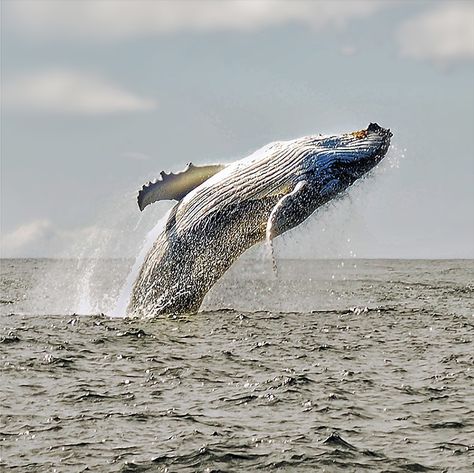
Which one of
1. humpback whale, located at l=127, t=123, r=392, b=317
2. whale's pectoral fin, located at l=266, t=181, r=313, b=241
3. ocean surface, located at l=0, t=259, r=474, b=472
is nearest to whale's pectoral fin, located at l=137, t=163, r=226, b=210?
humpback whale, located at l=127, t=123, r=392, b=317

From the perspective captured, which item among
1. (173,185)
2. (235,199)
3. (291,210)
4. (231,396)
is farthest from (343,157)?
(231,396)

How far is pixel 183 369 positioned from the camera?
13.5 m

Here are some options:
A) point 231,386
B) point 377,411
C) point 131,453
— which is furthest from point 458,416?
point 131,453

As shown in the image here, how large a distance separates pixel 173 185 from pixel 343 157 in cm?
348

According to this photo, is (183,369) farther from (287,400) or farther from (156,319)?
(156,319)

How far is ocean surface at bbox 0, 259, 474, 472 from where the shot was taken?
9.18 m

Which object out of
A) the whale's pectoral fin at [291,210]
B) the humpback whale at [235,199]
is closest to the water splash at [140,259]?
the humpback whale at [235,199]

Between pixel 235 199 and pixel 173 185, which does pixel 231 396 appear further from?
pixel 173 185

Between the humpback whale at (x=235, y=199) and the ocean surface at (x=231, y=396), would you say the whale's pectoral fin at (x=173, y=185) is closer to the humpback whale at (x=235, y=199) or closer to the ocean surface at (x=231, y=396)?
the humpback whale at (x=235, y=199)

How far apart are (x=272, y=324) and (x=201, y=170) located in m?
3.89

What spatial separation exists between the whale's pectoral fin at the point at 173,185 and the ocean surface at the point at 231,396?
2.53m

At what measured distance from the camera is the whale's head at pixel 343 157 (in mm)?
17250

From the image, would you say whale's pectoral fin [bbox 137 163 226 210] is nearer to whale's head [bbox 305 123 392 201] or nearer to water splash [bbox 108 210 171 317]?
water splash [bbox 108 210 171 317]

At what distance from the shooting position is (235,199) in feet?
56.9
